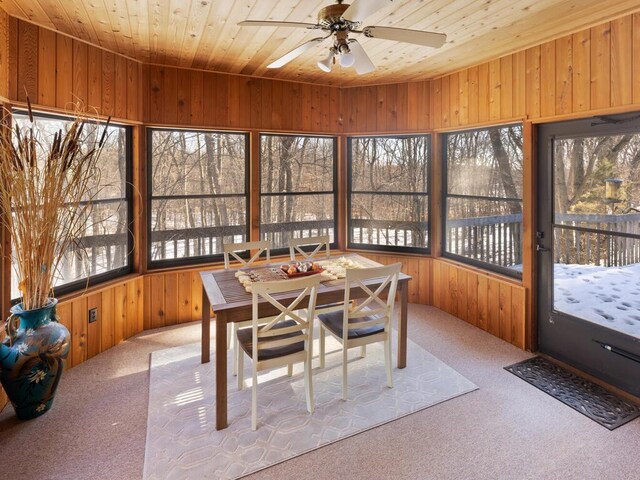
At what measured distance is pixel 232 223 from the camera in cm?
443

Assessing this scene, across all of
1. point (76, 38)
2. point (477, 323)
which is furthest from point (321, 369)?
point (76, 38)

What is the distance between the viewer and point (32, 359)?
94.6 inches

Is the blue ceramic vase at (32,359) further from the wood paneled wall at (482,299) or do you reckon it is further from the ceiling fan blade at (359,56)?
the wood paneled wall at (482,299)

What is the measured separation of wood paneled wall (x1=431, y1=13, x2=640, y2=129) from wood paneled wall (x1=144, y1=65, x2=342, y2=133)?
4.96 ft

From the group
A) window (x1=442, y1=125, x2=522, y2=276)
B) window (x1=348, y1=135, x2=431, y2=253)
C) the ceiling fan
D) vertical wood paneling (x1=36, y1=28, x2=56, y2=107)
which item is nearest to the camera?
the ceiling fan

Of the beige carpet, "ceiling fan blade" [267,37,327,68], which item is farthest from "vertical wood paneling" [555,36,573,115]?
the beige carpet

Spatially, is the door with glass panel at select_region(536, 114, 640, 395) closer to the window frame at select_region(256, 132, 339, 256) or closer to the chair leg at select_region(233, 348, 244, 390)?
the window frame at select_region(256, 132, 339, 256)

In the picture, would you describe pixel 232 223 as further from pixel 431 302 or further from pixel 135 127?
pixel 431 302

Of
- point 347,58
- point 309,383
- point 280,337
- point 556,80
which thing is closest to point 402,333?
point 309,383

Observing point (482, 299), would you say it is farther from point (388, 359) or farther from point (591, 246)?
point (388, 359)

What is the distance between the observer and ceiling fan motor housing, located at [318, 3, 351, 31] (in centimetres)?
212

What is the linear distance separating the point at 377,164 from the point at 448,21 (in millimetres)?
2088

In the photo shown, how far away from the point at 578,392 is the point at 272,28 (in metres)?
3.60

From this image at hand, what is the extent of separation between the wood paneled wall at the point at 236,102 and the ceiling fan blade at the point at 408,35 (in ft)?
7.67
